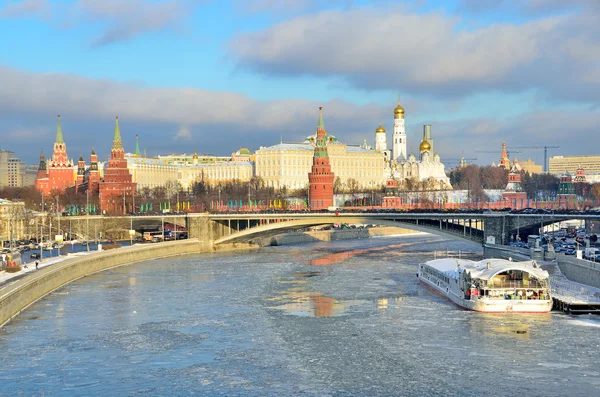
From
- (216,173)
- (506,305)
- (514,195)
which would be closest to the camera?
(506,305)

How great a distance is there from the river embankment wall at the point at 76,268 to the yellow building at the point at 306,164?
6959 centimetres

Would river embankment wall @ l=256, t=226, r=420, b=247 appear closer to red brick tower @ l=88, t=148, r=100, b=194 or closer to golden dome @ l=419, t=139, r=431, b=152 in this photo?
red brick tower @ l=88, t=148, r=100, b=194

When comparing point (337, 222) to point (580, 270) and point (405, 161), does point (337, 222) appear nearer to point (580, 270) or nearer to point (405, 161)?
point (580, 270)

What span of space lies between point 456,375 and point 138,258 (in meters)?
40.2

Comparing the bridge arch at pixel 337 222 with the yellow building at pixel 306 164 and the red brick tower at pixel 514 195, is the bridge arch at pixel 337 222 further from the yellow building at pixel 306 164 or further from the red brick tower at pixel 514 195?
the yellow building at pixel 306 164

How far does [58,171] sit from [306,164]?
39.7 m

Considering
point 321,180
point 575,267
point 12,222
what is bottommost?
point 575,267

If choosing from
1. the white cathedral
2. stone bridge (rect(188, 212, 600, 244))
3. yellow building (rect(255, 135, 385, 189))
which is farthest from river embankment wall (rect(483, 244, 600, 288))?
the white cathedral

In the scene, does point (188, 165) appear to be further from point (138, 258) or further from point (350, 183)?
point (138, 258)

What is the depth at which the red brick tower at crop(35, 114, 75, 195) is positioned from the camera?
144m

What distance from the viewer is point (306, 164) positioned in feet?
499

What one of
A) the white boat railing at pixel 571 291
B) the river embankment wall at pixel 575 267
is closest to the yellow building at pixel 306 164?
the river embankment wall at pixel 575 267

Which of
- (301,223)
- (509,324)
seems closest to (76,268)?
(301,223)

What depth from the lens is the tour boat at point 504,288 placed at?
39.0 meters
